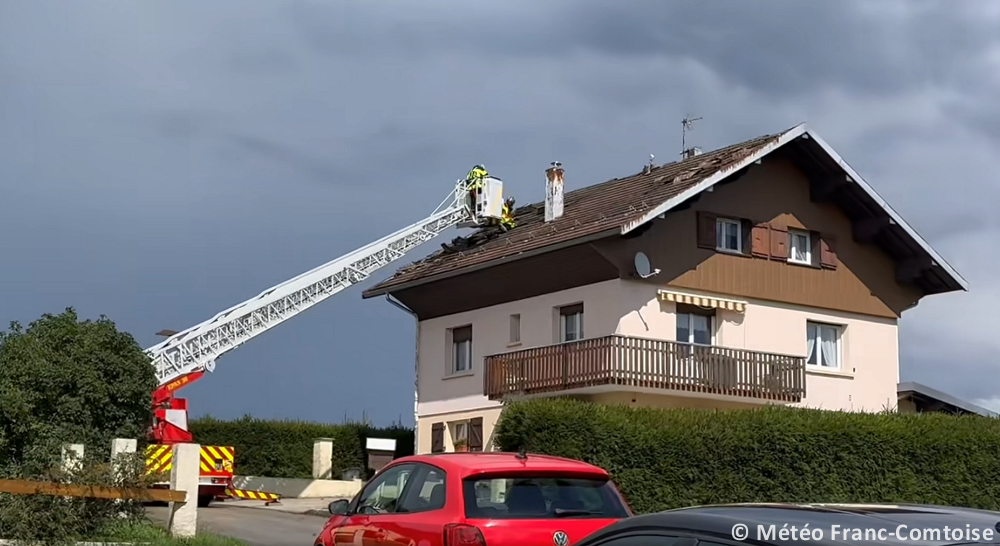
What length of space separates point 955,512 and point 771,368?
2720cm

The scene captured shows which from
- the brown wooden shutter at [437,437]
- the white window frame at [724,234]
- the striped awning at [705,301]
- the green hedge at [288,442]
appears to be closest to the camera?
the striped awning at [705,301]

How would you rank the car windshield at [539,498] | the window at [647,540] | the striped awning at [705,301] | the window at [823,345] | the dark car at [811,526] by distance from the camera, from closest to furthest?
the dark car at [811,526]
the window at [647,540]
the car windshield at [539,498]
the striped awning at [705,301]
the window at [823,345]

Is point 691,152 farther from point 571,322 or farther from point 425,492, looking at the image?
point 425,492

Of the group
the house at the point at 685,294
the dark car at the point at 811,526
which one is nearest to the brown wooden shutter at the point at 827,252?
the house at the point at 685,294

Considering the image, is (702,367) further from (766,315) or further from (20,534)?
(20,534)

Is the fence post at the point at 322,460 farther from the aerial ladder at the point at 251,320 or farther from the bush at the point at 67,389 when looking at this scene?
the bush at the point at 67,389

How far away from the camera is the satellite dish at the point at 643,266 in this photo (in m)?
31.0

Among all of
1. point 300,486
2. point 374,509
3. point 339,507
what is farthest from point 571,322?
point 374,509

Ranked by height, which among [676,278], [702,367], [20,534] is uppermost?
[676,278]

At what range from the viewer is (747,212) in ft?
109

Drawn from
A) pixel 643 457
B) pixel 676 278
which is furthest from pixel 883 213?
pixel 643 457

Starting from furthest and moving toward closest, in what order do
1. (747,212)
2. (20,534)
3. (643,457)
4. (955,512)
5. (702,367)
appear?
(747,212), (702,367), (643,457), (20,534), (955,512)

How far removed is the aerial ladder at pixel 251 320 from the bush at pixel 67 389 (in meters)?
2.80

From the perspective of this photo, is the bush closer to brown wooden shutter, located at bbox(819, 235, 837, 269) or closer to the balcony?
the balcony
